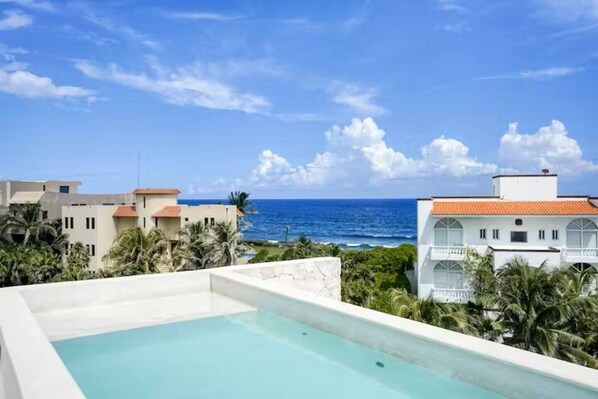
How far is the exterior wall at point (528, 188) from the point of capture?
26.3 m

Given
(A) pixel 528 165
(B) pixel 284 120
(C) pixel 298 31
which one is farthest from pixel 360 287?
(B) pixel 284 120

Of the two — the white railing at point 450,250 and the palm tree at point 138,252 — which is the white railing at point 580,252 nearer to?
the white railing at point 450,250

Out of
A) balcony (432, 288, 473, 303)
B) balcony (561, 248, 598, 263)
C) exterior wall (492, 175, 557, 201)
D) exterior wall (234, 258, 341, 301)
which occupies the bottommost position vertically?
balcony (432, 288, 473, 303)

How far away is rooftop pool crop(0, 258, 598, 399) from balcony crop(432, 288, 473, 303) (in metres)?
20.6

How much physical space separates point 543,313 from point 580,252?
11.7 m

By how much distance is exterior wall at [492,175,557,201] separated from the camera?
2630 centimetres

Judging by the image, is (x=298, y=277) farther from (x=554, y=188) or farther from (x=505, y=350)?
(x=554, y=188)

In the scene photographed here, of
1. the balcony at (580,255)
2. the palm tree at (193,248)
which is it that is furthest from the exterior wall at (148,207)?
the balcony at (580,255)

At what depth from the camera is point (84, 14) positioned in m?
22.9

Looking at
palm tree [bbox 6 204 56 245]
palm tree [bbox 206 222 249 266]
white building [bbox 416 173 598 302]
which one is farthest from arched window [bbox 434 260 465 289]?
palm tree [bbox 6 204 56 245]

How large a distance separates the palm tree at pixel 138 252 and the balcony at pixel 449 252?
59.0 feet

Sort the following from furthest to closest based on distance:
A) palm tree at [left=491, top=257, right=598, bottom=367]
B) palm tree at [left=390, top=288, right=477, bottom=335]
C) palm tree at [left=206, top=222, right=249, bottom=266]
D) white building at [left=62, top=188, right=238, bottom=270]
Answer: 1. white building at [left=62, top=188, right=238, bottom=270]
2. palm tree at [left=206, top=222, right=249, bottom=266]
3. palm tree at [left=491, top=257, right=598, bottom=367]
4. palm tree at [left=390, top=288, right=477, bottom=335]

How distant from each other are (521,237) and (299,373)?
24051 millimetres

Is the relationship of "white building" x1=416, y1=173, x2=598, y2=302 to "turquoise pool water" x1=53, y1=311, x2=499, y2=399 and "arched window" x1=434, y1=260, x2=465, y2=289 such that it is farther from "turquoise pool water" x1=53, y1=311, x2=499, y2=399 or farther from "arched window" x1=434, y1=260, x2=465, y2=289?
"turquoise pool water" x1=53, y1=311, x2=499, y2=399
